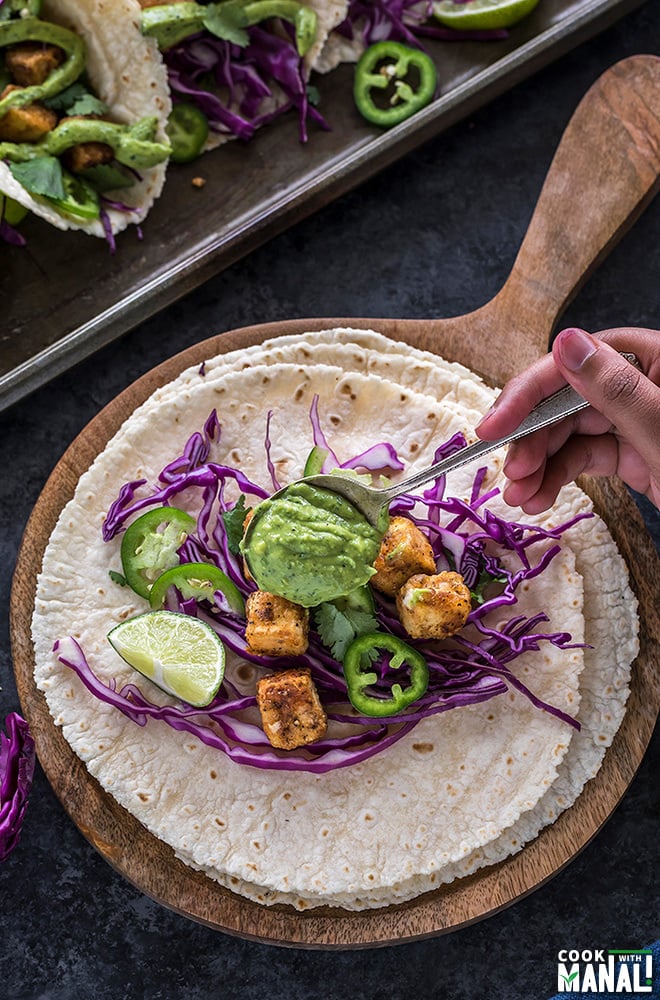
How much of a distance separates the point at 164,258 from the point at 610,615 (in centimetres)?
240

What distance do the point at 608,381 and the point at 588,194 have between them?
1563mm

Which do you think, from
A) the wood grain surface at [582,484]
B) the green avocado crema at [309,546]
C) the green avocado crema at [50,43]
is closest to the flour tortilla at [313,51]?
the green avocado crema at [50,43]

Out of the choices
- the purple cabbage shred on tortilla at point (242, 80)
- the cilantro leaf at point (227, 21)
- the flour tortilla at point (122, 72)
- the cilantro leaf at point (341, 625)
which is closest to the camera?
the cilantro leaf at point (341, 625)

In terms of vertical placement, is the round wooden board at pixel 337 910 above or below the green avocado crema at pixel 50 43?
below

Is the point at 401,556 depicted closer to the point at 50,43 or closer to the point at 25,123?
the point at 25,123

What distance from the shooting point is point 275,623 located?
372 cm

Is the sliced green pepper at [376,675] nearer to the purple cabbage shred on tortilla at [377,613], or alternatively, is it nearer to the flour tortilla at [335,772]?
the purple cabbage shred on tortilla at [377,613]

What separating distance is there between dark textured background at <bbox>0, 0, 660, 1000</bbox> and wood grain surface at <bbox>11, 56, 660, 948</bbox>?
1.22ft

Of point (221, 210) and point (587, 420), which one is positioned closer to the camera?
point (587, 420)

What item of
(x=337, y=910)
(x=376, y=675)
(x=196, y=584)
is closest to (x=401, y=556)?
(x=376, y=675)

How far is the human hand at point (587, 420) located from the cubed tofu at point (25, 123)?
2253 mm

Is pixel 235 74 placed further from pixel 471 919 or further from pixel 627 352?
pixel 471 919

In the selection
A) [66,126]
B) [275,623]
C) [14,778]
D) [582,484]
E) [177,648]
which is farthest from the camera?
[66,126]

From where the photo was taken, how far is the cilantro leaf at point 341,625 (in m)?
3.83
